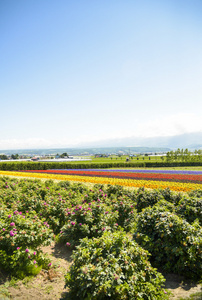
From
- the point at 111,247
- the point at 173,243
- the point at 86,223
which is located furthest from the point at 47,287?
the point at 173,243

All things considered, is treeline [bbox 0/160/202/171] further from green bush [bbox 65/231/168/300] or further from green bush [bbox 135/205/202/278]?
Result: green bush [bbox 65/231/168/300]

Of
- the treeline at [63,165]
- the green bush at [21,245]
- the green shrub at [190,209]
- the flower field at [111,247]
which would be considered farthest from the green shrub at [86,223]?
the treeline at [63,165]

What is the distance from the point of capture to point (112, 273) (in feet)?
12.1

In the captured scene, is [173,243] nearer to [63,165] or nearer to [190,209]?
[190,209]

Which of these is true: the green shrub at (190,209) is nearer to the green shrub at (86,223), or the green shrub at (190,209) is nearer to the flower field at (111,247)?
the flower field at (111,247)

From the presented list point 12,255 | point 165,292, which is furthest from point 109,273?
point 12,255

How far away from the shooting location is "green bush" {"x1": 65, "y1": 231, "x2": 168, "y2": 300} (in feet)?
11.7

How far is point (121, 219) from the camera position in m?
7.91

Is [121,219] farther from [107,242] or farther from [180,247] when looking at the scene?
[107,242]

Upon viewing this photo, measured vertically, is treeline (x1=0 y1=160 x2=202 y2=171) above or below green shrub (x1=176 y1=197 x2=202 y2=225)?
below

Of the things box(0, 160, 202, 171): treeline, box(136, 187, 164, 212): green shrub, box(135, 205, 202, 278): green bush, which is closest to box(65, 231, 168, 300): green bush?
box(135, 205, 202, 278): green bush

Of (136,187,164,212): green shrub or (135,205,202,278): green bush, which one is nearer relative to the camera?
(135,205,202,278): green bush

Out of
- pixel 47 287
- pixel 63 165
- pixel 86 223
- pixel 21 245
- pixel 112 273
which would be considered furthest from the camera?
pixel 63 165

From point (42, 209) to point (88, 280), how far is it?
530 centimetres
